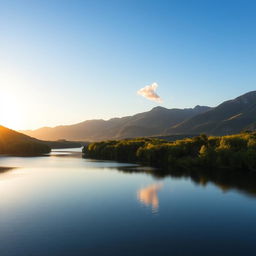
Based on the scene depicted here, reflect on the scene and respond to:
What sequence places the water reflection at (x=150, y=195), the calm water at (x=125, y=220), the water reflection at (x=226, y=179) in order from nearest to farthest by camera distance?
the calm water at (x=125, y=220) < the water reflection at (x=150, y=195) < the water reflection at (x=226, y=179)

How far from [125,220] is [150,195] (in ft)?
→ 61.1

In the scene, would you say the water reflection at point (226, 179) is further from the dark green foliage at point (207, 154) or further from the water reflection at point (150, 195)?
the water reflection at point (150, 195)

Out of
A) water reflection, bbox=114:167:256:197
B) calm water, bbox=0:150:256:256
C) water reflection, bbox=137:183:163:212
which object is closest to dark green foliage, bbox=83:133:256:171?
water reflection, bbox=114:167:256:197

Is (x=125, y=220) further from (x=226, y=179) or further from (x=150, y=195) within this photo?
(x=226, y=179)

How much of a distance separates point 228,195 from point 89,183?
33.6 m

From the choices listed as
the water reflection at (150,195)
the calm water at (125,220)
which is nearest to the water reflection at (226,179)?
the calm water at (125,220)

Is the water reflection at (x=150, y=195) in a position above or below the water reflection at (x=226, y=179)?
below

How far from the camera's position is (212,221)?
45.1 metres

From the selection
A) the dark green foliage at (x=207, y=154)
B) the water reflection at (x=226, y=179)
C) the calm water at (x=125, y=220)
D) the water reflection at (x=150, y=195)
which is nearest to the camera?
the calm water at (x=125, y=220)

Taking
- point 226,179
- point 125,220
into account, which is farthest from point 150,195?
point 226,179

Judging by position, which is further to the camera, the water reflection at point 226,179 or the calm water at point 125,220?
the water reflection at point 226,179

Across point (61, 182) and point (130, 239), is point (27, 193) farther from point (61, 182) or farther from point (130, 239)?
point (130, 239)

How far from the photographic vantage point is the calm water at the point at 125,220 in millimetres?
34281

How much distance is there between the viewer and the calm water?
112 ft
